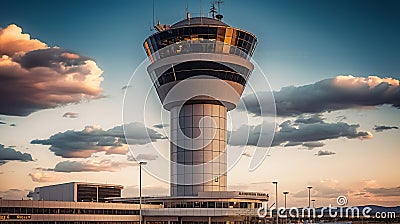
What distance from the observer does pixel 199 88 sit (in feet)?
348

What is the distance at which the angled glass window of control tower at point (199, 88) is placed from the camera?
106 metres

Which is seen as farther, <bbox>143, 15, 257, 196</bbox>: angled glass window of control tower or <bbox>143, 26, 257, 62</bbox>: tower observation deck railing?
<bbox>143, 26, 257, 62</bbox>: tower observation deck railing

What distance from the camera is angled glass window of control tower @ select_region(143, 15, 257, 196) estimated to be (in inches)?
4186

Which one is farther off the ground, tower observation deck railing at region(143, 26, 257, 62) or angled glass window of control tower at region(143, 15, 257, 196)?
tower observation deck railing at region(143, 26, 257, 62)

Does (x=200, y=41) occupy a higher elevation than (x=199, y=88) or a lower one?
higher

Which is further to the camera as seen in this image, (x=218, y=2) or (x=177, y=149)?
(x=218, y=2)

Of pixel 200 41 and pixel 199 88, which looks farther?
pixel 200 41

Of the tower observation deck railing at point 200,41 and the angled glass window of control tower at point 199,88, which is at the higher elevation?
the tower observation deck railing at point 200,41

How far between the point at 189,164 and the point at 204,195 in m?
7.14

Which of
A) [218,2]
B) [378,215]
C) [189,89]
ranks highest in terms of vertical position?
[218,2]

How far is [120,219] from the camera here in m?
100

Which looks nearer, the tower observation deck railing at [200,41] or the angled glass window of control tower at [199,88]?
the angled glass window of control tower at [199,88]

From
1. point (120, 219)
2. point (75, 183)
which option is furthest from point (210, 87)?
point (75, 183)

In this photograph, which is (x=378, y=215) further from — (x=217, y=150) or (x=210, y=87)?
(x=210, y=87)
